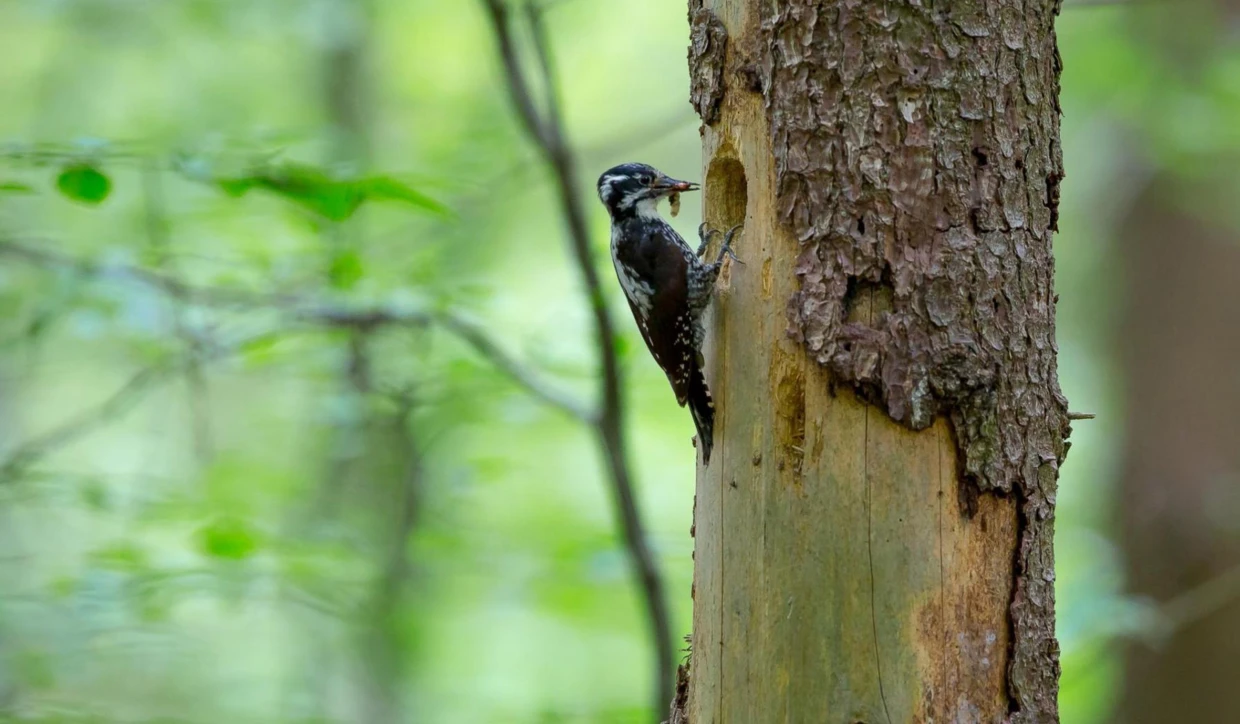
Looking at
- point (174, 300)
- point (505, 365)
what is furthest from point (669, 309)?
point (174, 300)

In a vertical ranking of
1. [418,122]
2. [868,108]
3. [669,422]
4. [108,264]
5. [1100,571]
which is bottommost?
[1100,571]

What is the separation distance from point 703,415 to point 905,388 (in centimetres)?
62

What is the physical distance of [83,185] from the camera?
3090 mm

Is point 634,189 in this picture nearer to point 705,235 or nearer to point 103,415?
point 705,235

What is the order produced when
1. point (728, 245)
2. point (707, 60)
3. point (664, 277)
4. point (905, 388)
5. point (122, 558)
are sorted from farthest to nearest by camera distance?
point (122, 558) < point (664, 277) < point (728, 245) < point (707, 60) < point (905, 388)

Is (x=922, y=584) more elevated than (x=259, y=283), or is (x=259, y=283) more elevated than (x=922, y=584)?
(x=259, y=283)

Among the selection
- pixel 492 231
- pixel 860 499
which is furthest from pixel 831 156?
pixel 492 231

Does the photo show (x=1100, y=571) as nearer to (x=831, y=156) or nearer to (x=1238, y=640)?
(x=1238, y=640)

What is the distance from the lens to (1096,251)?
816cm

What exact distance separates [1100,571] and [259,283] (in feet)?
14.4

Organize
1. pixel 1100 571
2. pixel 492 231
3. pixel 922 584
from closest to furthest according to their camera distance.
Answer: pixel 922 584
pixel 1100 571
pixel 492 231

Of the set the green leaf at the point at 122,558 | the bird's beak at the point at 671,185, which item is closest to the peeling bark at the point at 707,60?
the bird's beak at the point at 671,185

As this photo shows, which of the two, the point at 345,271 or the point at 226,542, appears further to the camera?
the point at 345,271

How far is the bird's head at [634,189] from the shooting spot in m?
4.04
